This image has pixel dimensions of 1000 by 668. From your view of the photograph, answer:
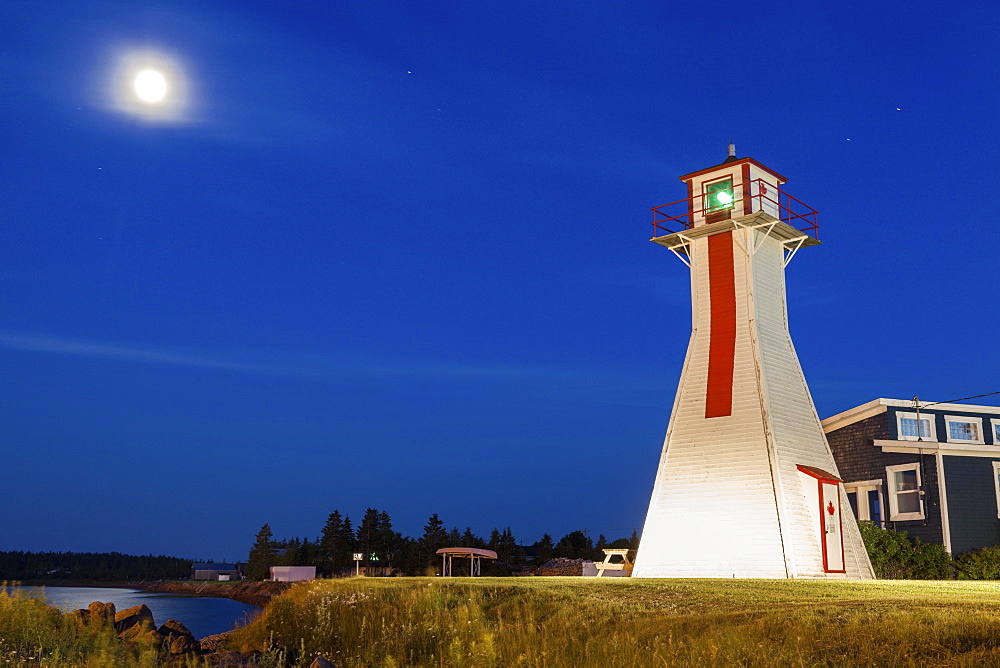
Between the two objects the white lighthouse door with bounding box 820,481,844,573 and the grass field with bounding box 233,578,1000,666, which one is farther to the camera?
the white lighthouse door with bounding box 820,481,844,573

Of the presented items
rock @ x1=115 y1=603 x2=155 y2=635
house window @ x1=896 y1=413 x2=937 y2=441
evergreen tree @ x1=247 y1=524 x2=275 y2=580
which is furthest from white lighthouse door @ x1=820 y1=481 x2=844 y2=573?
evergreen tree @ x1=247 y1=524 x2=275 y2=580

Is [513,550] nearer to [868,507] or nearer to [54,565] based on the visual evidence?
[868,507]

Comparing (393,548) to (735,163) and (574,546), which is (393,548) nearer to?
(574,546)

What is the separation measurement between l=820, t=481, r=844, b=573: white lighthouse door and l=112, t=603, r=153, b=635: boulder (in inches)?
727

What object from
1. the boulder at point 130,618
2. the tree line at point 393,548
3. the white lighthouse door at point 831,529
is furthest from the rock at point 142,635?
the tree line at point 393,548

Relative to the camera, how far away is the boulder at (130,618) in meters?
17.1

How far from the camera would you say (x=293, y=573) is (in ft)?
226

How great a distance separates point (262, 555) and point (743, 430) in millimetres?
83041

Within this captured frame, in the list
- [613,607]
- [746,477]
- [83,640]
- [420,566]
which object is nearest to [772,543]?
[746,477]

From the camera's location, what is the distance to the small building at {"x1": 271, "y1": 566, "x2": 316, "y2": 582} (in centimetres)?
6681

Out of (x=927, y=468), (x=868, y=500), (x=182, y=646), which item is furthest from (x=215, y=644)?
(x=868, y=500)

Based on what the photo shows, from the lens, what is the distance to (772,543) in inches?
987

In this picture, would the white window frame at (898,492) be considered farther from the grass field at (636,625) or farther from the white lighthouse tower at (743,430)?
the grass field at (636,625)

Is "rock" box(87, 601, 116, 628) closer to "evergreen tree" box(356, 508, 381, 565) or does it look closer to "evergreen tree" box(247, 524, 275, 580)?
"evergreen tree" box(356, 508, 381, 565)
